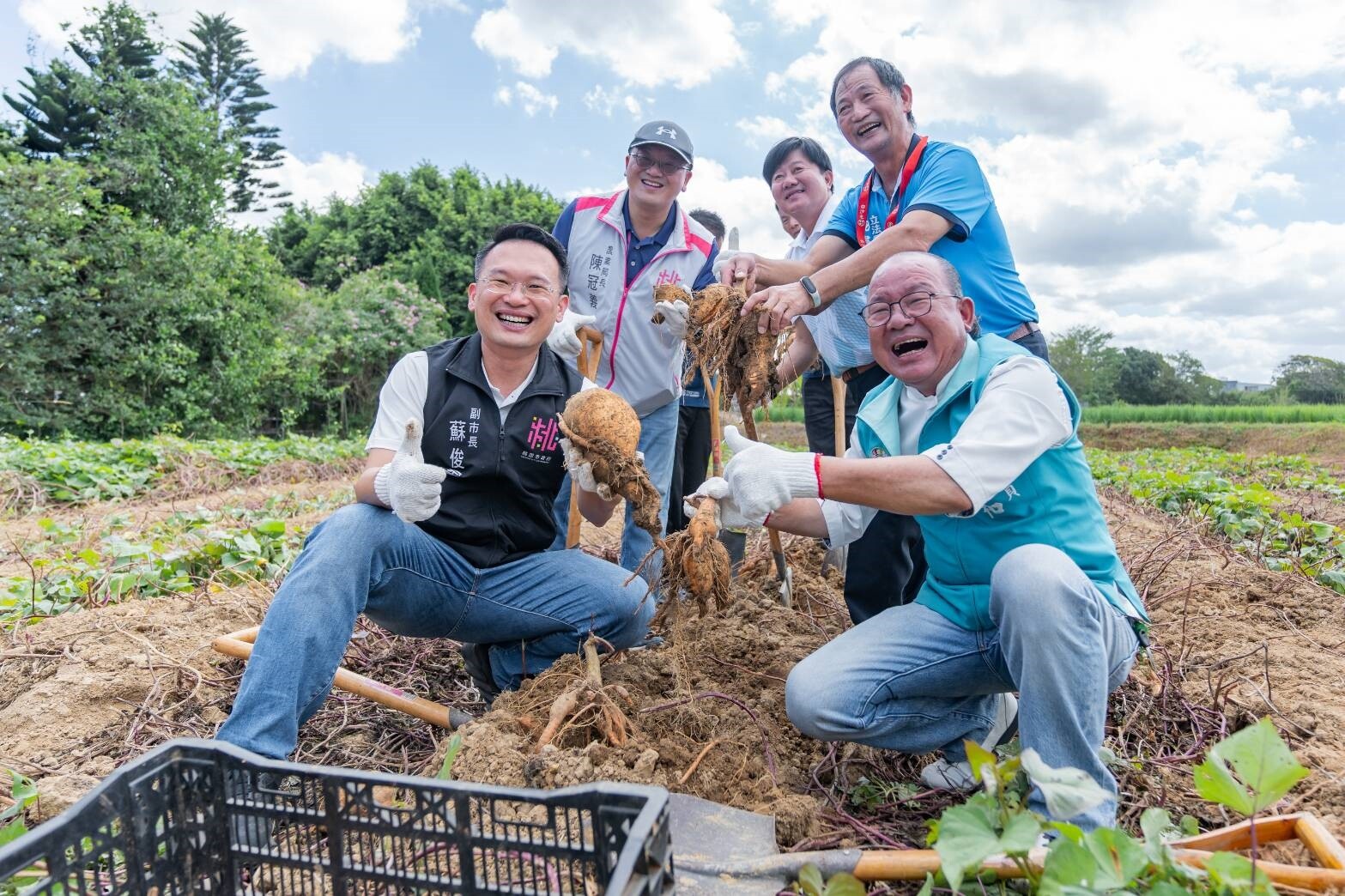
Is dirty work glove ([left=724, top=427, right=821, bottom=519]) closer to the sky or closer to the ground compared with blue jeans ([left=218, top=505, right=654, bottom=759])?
closer to the sky

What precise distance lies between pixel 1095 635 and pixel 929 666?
401 mm

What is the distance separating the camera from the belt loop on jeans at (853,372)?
3408 millimetres

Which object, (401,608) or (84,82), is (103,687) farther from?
(84,82)

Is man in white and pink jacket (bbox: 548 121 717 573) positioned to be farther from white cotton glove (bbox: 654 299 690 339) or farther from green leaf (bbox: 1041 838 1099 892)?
green leaf (bbox: 1041 838 1099 892)

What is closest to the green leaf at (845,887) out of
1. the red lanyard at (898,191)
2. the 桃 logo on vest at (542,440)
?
the 桃 logo on vest at (542,440)

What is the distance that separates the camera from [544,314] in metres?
2.46

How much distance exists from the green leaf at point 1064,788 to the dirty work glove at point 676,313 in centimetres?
202

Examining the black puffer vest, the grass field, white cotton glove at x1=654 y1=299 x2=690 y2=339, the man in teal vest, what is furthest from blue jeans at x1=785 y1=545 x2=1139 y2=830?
the grass field

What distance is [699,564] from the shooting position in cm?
218

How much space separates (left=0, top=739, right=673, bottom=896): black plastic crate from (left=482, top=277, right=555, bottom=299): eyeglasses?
1471 mm

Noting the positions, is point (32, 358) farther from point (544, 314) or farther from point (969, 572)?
point (969, 572)

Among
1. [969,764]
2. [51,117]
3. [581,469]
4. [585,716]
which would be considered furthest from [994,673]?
[51,117]

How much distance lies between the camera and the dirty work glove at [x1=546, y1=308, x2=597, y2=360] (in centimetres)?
313

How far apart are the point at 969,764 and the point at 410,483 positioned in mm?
1579
